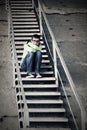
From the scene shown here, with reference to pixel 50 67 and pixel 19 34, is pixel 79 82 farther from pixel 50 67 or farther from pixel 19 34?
pixel 19 34

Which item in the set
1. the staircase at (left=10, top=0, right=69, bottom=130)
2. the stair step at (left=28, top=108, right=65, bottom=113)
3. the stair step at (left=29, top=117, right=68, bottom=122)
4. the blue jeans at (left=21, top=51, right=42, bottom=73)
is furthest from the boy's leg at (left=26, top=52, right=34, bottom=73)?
the stair step at (left=29, top=117, right=68, bottom=122)

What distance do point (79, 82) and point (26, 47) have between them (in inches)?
89.2

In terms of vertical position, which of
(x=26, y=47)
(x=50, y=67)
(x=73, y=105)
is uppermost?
(x=26, y=47)

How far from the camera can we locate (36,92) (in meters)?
9.16

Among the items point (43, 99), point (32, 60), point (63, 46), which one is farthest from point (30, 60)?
point (63, 46)

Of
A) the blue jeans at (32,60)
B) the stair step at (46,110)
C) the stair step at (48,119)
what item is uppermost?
the blue jeans at (32,60)

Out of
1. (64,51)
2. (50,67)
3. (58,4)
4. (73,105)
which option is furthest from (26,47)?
(58,4)

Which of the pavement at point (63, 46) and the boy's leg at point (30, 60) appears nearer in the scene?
the pavement at point (63, 46)

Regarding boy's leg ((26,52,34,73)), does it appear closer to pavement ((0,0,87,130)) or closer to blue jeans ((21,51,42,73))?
blue jeans ((21,51,42,73))

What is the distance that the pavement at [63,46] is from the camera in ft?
30.3

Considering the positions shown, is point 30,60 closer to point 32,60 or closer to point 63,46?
point 32,60

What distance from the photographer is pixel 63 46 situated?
509 inches

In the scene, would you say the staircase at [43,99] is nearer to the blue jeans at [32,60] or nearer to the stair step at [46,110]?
the stair step at [46,110]

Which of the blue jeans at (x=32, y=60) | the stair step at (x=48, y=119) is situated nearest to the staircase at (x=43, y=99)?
the stair step at (x=48, y=119)
